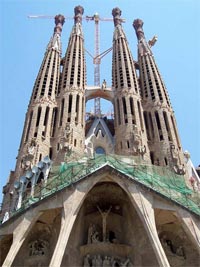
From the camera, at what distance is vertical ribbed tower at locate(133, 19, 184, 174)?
22.6 meters

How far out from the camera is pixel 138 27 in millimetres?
36531

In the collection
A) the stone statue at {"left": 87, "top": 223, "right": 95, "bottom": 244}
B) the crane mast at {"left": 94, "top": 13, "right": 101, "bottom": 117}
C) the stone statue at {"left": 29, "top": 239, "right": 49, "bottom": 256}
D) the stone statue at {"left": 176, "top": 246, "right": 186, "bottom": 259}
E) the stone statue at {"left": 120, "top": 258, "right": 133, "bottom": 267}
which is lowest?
the stone statue at {"left": 120, "top": 258, "right": 133, "bottom": 267}

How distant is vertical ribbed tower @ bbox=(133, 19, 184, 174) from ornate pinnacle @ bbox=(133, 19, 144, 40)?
3951 millimetres

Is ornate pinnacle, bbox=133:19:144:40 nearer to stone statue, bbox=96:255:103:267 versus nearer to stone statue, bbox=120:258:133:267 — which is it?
stone statue, bbox=120:258:133:267

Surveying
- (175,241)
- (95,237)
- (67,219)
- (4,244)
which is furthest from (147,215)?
(4,244)

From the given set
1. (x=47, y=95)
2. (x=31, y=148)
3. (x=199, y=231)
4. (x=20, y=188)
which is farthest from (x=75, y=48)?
(x=199, y=231)

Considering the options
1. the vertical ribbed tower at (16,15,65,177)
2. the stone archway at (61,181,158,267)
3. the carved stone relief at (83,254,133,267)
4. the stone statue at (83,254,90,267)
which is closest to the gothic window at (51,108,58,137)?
the vertical ribbed tower at (16,15,65,177)

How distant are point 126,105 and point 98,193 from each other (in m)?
9.23

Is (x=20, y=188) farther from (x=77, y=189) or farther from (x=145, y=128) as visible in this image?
(x=145, y=128)

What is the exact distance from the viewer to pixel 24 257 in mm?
16969

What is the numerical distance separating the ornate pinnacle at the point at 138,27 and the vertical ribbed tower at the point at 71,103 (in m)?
6.14

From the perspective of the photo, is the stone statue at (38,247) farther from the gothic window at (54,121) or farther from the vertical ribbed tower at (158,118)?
the vertical ribbed tower at (158,118)

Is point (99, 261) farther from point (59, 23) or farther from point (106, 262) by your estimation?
point (59, 23)

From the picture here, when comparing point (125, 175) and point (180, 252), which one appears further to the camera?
point (180, 252)
